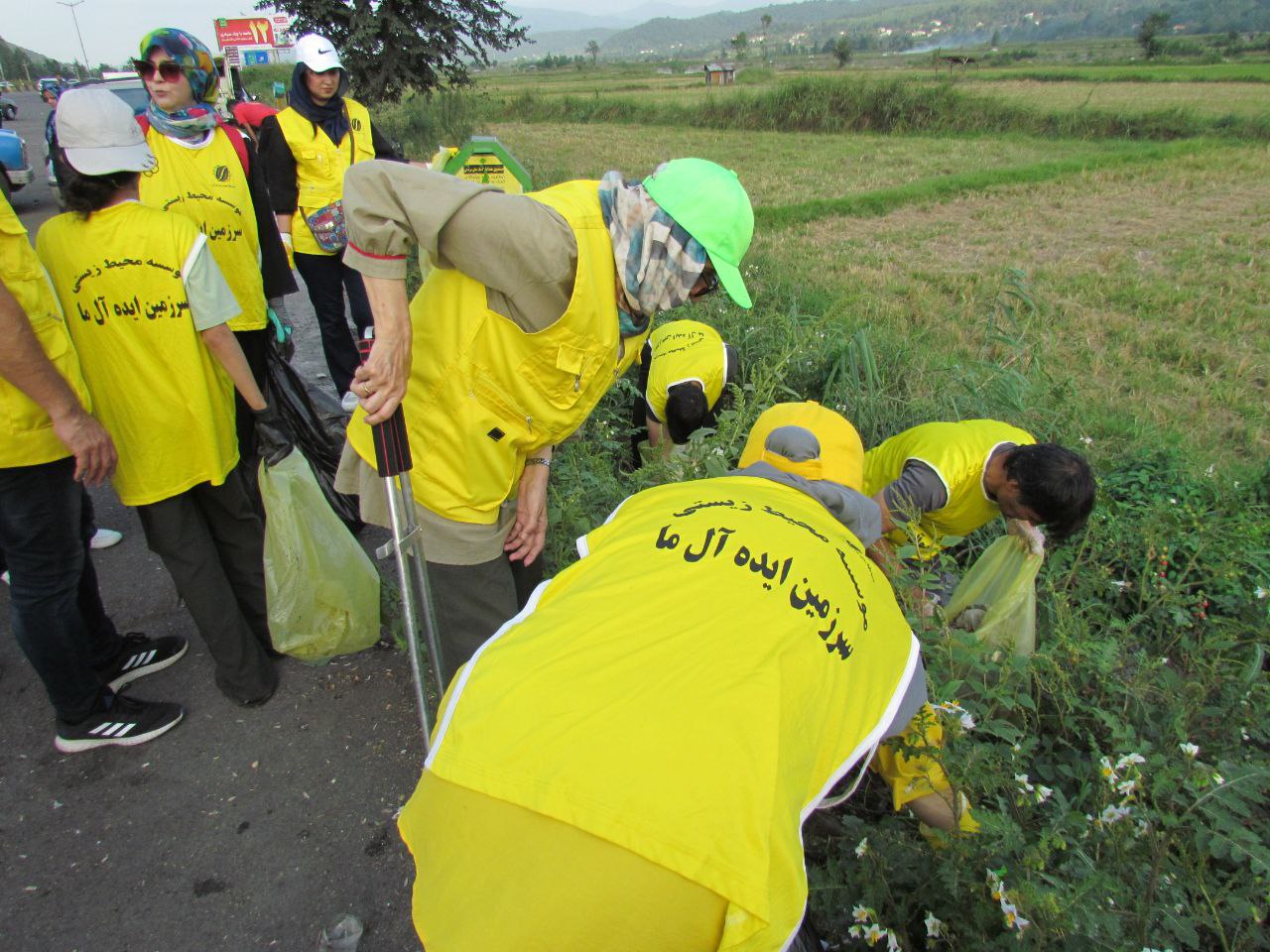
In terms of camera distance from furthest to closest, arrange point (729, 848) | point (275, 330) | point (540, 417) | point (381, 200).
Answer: point (275, 330) < point (540, 417) < point (381, 200) < point (729, 848)

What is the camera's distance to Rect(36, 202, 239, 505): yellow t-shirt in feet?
6.88

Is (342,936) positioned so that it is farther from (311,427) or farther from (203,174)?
(203,174)

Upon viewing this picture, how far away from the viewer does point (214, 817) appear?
220cm

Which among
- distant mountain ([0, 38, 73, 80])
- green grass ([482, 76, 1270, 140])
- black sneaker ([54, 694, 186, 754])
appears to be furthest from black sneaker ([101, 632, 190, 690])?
distant mountain ([0, 38, 73, 80])

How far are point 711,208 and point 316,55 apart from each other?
3.47 m

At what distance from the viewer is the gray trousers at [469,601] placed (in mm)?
2076

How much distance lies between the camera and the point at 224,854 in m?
2.09

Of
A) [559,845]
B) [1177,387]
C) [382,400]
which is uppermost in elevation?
[382,400]

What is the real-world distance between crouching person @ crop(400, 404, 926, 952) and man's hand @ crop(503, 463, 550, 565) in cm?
87

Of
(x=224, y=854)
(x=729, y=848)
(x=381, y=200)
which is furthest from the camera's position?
(x=224, y=854)

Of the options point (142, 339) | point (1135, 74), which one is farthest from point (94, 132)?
point (1135, 74)

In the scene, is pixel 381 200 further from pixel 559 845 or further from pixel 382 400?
pixel 559 845

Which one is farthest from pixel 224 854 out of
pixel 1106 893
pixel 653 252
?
pixel 1106 893

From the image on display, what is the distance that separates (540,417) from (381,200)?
596 millimetres
